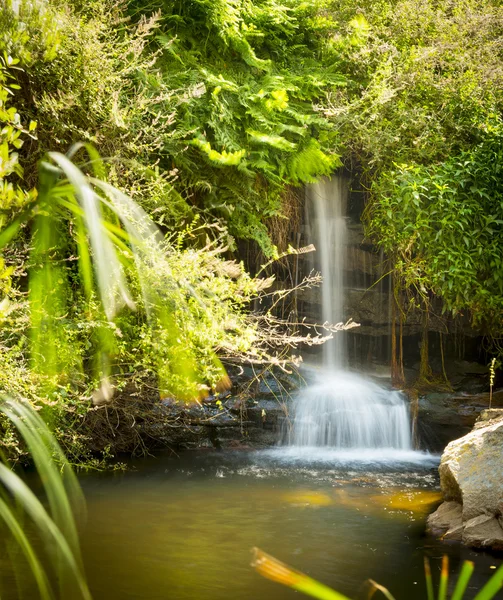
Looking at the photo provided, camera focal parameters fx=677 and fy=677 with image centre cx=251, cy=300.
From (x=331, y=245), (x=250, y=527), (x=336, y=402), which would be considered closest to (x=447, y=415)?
(x=336, y=402)

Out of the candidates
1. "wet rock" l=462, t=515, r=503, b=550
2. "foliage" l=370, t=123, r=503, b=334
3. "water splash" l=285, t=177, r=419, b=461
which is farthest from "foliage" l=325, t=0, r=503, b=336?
"wet rock" l=462, t=515, r=503, b=550

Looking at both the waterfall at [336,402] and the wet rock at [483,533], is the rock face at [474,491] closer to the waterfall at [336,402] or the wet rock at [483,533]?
the wet rock at [483,533]

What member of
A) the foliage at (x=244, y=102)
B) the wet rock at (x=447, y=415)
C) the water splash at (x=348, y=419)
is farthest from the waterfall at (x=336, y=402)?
the foliage at (x=244, y=102)

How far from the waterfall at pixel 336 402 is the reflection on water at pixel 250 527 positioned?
1153 mm

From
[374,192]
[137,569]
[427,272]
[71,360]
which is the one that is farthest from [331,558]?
[374,192]

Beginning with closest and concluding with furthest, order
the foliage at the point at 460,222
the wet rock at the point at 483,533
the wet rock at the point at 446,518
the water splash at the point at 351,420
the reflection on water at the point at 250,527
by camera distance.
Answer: the reflection on water at the point at 250,527 → the wet rock at the point at 483,533 → the wet rock at the point at 446,518 → the foliage at the point at 460,222 → the water splash at the point at 351,420

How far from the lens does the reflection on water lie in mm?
5062

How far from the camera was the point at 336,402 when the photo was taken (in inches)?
404

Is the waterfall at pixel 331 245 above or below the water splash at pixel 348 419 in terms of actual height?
above

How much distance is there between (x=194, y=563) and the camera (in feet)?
17.5

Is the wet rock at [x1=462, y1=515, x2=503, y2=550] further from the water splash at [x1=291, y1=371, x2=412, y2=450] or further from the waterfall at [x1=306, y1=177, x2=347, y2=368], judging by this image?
the waterfall at [x1=306, y1=177, x2=347, y2=368]

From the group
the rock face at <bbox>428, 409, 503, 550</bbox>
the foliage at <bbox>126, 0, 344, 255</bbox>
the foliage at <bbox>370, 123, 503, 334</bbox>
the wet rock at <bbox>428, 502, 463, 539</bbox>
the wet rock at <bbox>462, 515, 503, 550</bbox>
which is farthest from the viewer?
the foliage at <bbox>370, 123, 503, 334</bbox>

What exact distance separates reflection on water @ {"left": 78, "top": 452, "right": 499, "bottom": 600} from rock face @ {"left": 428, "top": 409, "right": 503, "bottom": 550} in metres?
0.21

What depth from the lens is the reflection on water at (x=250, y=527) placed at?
16.6 ft
